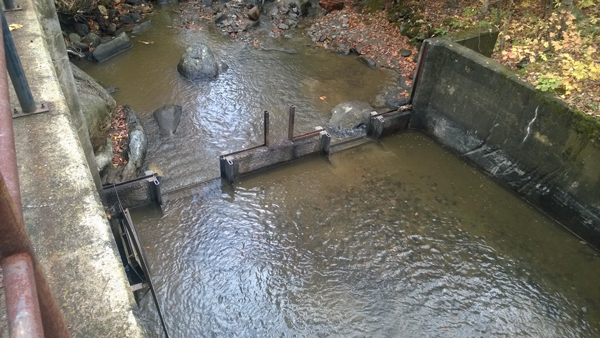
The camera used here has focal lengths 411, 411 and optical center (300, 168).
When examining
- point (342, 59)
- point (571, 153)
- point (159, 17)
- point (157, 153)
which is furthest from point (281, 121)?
point (159, 17)

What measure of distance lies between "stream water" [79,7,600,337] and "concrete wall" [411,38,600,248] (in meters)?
0.37

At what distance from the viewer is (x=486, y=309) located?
638 centimetres

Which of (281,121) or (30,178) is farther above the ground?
(30,178)

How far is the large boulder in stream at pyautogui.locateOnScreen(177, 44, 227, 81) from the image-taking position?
11.9 metres

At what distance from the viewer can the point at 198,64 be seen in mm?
11898

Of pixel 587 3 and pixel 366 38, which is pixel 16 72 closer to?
pixel 587 3

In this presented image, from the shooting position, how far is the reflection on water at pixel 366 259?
6.16 m

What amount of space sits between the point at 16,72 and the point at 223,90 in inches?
341

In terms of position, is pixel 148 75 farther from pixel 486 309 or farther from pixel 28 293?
pixel 28 293

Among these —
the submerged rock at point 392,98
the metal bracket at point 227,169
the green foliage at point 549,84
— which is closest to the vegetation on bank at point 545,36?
the green foliage at point 549,84

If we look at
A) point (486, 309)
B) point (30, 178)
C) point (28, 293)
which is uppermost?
point (28, 293)

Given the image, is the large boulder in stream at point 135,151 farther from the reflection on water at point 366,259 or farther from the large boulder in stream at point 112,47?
→ the large boulder in stream at point 112,47

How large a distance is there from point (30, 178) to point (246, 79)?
9675 millimetres

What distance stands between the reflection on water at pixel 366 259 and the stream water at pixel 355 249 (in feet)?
0.07
